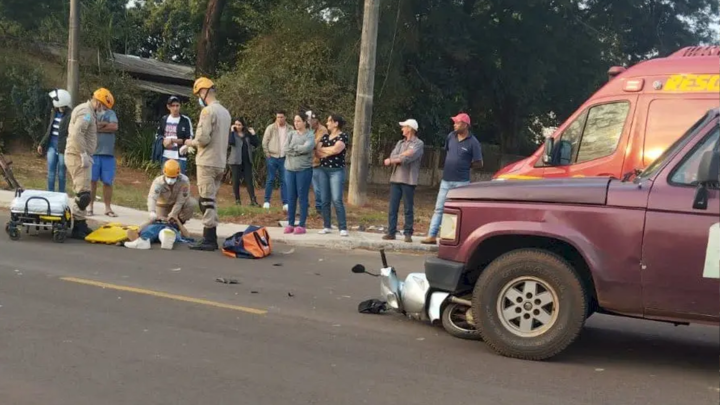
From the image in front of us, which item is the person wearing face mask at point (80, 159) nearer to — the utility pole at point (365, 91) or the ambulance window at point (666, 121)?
the utility pole at point (365, 91)

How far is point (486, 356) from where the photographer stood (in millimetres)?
5629

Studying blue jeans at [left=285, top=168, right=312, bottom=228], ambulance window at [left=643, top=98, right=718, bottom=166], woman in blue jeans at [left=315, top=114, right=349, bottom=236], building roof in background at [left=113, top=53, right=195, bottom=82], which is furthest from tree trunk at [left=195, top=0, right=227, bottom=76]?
ambulance window at [left=643, top=98, right=718, bottom=166]

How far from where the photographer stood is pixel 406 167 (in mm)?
11117

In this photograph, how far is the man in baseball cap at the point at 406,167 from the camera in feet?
36.0

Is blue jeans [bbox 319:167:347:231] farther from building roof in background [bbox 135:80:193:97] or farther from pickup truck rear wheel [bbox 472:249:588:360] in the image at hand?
building roof in background [bbox 135:80:193:97]

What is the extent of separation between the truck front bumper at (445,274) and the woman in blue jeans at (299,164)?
5451mm

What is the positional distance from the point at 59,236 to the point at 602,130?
22.4 ft

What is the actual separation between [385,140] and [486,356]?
1618cm

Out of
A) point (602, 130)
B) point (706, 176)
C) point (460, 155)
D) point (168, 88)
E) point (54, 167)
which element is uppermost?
point (168, 88)

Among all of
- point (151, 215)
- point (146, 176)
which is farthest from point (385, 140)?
point (151, 215)

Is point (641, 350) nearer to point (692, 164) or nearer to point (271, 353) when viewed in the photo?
point (692, 164)

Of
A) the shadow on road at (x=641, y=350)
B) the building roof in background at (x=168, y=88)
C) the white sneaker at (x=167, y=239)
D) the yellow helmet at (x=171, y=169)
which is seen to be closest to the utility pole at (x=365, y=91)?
the yellow helmet at (x=171, y=169)

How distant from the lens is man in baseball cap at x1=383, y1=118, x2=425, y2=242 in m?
11.0

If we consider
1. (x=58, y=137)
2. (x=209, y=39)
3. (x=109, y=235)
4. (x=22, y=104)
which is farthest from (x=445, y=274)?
(x=22, y=104)
